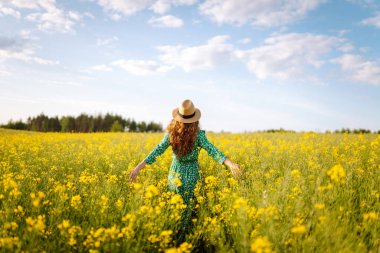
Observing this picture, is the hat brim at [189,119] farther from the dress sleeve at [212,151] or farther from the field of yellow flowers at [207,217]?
the field of yellow flowers at [207,217]

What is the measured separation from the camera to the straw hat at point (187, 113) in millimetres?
3833

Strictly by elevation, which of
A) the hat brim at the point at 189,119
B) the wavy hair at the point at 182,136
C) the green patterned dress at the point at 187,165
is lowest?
the green patterned dress at the point at 187,165

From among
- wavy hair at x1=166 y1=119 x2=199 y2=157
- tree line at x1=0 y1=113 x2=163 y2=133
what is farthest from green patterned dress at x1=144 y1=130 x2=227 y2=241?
tree line at x1=0 y1=113 x2=163 y2=133

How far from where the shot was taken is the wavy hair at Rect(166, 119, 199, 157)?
12.6ft

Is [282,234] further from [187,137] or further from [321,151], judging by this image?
[321,151]

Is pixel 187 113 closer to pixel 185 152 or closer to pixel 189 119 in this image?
Result: pixel 189 119

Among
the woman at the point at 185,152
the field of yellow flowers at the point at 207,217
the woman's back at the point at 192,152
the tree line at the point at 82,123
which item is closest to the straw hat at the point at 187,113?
the woman at the point at 185,152

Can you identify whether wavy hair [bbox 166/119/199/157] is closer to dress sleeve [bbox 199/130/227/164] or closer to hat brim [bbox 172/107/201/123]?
hat brim [bbox 172/107/201/123]

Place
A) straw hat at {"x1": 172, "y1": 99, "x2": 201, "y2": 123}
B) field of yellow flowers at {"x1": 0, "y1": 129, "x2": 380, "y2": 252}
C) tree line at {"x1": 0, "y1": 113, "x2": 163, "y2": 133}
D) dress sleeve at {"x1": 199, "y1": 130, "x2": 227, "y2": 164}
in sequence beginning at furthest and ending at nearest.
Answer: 1. tree line at {"x1": 0, "y1": 113, "x2": 163, "y2": 133}
2. dress sleeve at {"x1": 199, "y1": 130, "x2": 227, "y2": 164}
3. straw hat at {"x1": 172, "y1": 99, "x2": 201, "y2": 123}
4. field of yellow flowers at {"x1": 0, "y1": 129, "x2": 380, "y2": 252}

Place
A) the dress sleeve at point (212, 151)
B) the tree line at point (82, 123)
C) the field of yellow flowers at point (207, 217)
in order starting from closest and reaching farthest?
the field of yellow flowers at point (207, 217) < the dress sleeve at point (212, 151) < the tree line at point (82, 123)

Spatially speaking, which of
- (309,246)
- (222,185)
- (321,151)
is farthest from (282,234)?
(321,151)

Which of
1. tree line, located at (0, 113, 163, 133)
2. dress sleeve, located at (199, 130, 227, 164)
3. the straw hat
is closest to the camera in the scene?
the straw hat

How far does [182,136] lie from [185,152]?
9.5 inches

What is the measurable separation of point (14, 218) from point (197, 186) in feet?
7.18
